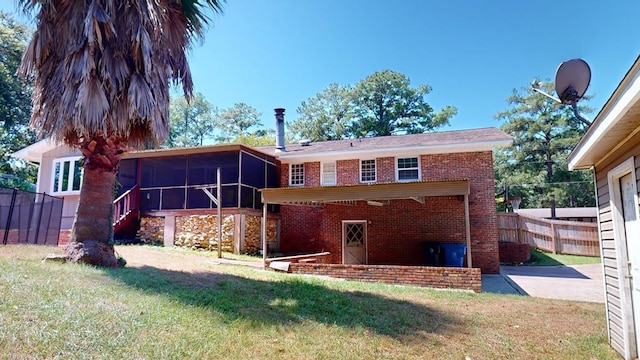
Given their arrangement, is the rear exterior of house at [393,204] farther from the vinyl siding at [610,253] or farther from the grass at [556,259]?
the vinyl siding at [610,253]

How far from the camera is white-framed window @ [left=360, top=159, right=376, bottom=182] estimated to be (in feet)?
51.4

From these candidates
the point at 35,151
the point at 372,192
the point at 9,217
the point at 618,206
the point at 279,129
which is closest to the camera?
the point at 618,206

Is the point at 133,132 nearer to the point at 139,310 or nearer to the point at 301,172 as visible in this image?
the point at 139,310

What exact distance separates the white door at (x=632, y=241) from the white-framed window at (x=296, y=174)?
518 inches

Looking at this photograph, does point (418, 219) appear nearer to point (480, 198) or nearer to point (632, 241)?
point (480, 198)

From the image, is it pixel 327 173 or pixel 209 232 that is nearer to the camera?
pixel 209 232

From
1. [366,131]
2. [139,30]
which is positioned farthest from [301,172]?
[366,131]

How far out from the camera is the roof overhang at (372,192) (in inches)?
419

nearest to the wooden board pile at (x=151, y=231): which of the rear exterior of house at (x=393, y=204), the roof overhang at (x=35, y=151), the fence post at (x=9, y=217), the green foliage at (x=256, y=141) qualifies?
the rear exterior of house at (x=393, y=204)

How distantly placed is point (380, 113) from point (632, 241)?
32776mm

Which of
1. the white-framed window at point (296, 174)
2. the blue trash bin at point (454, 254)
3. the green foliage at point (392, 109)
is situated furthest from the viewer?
the green foliage at point (392, 109)

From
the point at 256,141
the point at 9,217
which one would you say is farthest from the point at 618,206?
the point at 256,141

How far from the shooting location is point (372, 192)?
11.3 meters

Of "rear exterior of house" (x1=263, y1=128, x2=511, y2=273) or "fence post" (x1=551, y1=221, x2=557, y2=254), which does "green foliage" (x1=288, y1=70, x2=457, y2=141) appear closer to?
"fence post" (x1=551, y1=221, x2=557, y2=254)
